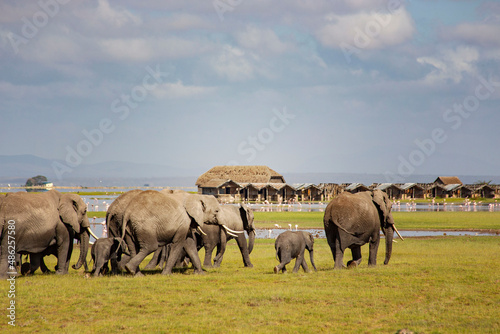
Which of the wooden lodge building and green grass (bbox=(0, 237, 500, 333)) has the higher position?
the wooden lodge building

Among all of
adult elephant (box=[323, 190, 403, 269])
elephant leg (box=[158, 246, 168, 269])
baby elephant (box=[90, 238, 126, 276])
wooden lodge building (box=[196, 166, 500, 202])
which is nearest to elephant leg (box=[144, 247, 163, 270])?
elephant leg (box=[158, 246, 168, 269])

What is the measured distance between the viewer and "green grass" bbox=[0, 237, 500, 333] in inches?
457

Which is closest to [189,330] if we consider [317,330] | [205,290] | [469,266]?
[317,330]

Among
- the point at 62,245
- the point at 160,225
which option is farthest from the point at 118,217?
the point at 62,245

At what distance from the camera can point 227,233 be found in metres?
20.7

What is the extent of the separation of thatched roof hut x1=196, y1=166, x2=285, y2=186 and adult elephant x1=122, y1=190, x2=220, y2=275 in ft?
309

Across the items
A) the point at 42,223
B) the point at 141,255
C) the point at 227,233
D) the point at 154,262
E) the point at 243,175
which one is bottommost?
the point at 154,262

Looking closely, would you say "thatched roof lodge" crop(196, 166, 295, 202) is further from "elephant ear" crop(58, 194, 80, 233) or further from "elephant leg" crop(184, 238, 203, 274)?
"elephant ear" crop(58, 194, 80, 233)

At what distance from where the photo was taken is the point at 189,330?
11305 mm

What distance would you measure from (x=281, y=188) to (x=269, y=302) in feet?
309

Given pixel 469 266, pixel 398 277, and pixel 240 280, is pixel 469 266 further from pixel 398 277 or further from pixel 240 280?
pixel 240 280

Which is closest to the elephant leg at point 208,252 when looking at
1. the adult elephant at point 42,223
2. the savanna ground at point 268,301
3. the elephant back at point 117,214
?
the savanna ground at point 268,301

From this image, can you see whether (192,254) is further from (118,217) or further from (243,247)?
(243,247)

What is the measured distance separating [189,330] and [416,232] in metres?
34.6
